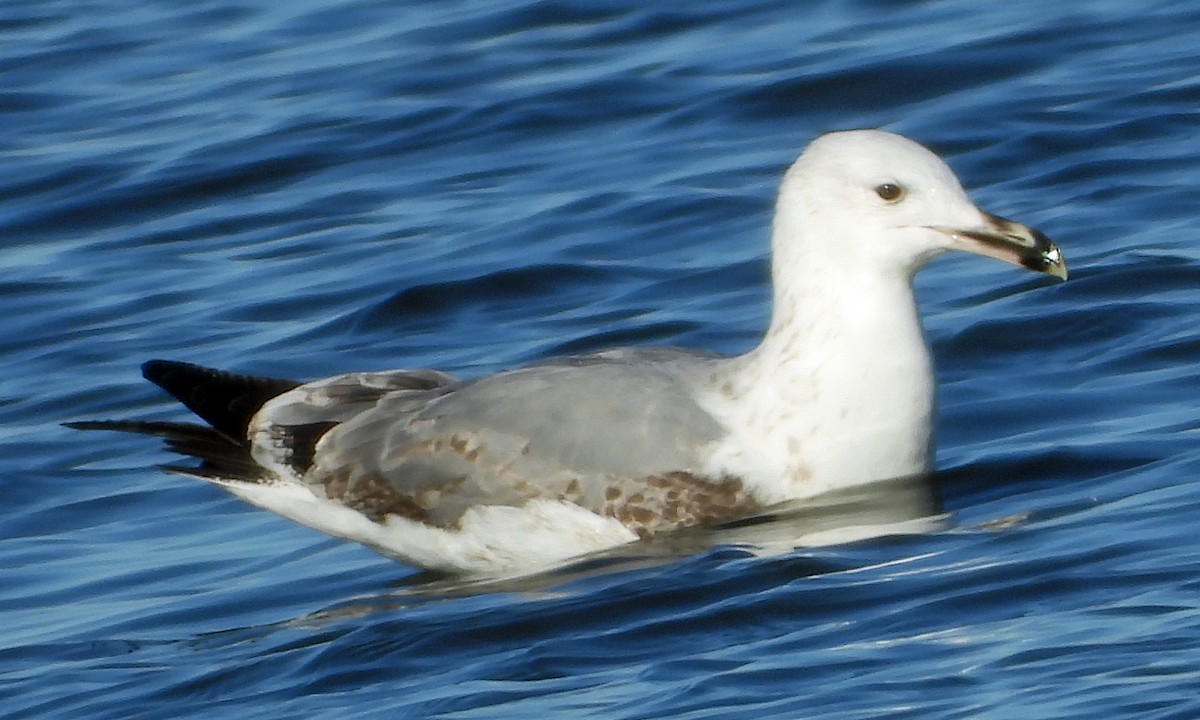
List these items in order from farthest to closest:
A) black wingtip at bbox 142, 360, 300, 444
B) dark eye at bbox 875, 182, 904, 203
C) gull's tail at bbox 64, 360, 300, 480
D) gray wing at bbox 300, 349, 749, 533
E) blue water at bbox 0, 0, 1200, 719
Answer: black wingtip at bbox 142, 360, 300, 444 < gull's tail at bbox 64, 360, 300, 480 < dark eye at bbox 875, 182, 904, 203 < gray wing at bbox 300, 349, 749, 533 < blue water at bbox 0, 0, 1200, 719

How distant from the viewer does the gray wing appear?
Result: 742 cm

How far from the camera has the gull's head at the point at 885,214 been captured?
7.48 metres

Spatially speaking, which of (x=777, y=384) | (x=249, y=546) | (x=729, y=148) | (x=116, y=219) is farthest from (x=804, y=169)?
(x=116, y=219)

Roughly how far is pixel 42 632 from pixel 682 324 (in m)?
3.17

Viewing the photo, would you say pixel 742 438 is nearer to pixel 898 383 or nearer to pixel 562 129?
pixel 898 383

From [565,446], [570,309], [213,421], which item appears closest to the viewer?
[565,446]

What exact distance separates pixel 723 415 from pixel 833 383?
1.09ft

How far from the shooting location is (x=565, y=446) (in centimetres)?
748

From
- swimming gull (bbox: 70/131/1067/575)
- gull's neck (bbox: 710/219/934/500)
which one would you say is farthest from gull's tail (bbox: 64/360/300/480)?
gull's neck (bbox: 710/219/934/500)

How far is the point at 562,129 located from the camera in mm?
13070

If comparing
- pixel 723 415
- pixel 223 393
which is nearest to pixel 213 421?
pixel 223 393

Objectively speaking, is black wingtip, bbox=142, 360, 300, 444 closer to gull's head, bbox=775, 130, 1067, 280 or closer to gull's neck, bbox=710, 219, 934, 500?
gull's neck, bbox=710, 219, 934, 500

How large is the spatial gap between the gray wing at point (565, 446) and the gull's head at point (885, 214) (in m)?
0.51

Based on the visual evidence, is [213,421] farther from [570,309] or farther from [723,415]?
[570,309]
